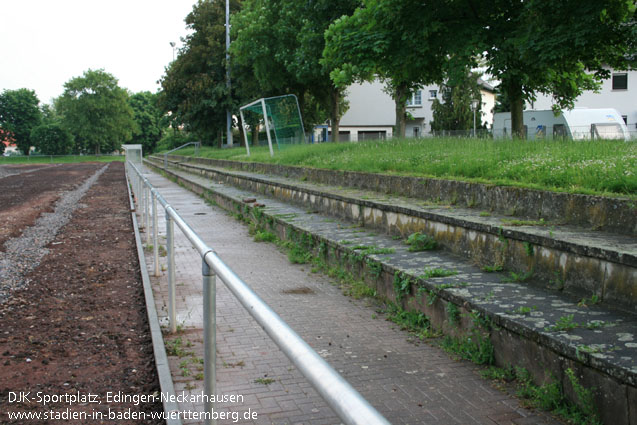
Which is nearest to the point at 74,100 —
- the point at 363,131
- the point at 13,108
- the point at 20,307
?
the point at 13,108

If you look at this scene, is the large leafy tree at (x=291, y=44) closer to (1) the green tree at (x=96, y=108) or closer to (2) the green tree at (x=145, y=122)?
(1) the green tree at (x=96, y=108)

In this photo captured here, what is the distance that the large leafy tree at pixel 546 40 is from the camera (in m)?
12.4

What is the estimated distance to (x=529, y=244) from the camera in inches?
198

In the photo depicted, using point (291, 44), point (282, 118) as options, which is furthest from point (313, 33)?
point (291, 44)

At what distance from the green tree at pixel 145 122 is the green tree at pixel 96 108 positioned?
12.3 m

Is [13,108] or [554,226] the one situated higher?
[13,108]

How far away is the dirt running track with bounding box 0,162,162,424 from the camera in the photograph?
166 inches

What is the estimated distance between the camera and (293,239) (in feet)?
31.8

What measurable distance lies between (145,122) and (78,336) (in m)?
119

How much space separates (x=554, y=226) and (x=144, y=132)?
121093 millimetres

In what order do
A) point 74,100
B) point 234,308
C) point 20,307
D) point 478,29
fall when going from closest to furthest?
point 234,308 → point 20,307 → point 478,29 → point 74,100

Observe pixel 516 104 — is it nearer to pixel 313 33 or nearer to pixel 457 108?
pixel 313 33

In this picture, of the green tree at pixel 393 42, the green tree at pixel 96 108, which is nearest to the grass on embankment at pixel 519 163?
the green tree at pixel 393 42

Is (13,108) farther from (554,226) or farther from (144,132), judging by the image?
(554,226)
